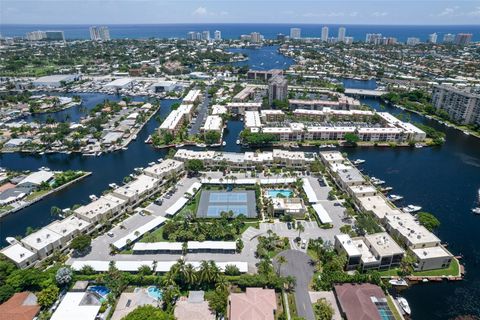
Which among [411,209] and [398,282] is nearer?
[398,282]

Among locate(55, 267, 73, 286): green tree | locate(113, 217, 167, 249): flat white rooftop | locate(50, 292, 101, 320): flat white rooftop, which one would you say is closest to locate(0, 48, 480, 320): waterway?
locate(113, 217, 167, 249): flat white rooftop

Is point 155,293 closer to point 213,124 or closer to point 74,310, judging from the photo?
point 74,310

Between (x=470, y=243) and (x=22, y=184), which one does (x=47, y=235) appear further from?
(x=470, y=243)

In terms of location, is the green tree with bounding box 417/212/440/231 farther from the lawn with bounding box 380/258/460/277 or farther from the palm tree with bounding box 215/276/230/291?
the palm tree with bounding box 215/276/230/291

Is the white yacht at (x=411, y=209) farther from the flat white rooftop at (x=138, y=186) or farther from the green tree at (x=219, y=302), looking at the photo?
the flat white rooftop at (x=138, y=186)

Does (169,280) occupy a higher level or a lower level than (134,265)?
higher

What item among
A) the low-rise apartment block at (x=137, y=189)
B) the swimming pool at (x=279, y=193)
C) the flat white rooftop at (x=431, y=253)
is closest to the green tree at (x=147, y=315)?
the low-rise apartment block at (x=137, y=189)

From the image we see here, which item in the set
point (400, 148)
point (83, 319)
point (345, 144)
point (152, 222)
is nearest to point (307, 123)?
point (345, 144)

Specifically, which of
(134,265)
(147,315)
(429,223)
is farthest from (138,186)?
(429,223)
